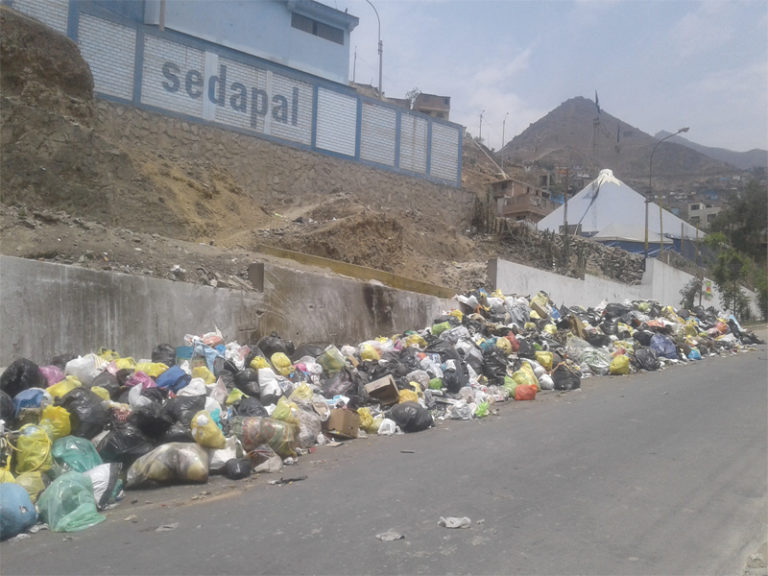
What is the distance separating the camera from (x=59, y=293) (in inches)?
298

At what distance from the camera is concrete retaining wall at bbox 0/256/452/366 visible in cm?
724

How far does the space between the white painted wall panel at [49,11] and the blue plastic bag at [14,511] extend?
560 inches

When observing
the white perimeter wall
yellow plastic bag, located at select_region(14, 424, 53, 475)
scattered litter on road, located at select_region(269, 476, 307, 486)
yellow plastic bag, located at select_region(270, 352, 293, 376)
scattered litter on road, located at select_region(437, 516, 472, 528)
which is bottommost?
scattered litter on road, located at select_region(269, 476, 307, 486)

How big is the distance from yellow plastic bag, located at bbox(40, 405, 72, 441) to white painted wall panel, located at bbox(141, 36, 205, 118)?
42.7ft

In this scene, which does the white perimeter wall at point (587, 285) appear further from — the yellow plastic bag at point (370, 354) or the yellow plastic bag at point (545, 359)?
the yellow plastic bag at point (370, 354)

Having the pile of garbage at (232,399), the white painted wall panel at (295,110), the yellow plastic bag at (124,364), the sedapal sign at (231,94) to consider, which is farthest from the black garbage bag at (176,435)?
the white painted wall panel at (295,110)

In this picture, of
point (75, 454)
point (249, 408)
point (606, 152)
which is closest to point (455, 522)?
point (75, 454)

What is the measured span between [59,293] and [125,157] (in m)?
6.30

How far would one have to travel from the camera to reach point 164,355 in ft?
27.0

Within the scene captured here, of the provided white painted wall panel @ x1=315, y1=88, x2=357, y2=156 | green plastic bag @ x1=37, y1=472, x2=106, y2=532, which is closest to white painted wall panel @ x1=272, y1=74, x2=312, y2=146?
white painted wall panel @ x1=315, y1=88, x2=357, y2=156

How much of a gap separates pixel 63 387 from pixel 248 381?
2046 mm

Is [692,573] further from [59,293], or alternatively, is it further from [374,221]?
[374,221]

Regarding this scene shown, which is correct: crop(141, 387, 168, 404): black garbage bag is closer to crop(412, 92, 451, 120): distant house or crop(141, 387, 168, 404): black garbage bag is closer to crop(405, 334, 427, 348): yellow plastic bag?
crop(405, 334, 427, 348): yellow plastic bag

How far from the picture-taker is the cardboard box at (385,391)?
8.12 meters
